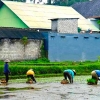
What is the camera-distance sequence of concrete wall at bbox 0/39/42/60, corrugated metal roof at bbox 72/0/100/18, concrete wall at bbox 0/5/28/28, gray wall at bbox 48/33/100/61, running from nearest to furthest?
concrete wall at bbox 0/39/42/60 < gray wall at bbox 48/33/100/61 < concrete wall at bbox 0/5/28/28 < corrugated metal roof at bbox 72/0/100/18

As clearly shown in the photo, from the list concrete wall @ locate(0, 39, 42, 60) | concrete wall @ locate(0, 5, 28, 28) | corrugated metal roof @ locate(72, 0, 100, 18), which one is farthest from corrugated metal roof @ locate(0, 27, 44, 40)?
corrugated metal roof @ locate(72, 0, 100, 18)

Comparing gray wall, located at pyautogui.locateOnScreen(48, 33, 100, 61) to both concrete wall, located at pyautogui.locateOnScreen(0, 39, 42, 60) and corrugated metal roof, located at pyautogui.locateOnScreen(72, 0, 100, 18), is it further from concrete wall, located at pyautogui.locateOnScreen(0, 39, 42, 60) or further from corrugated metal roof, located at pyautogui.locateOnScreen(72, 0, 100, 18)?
corrugated metal roof, located at pyautogui.locateOnScreen(72, 0, 100, 18)

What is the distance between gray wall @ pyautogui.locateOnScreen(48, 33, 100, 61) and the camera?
41.0 meters

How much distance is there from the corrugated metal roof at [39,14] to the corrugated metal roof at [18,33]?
484 cm

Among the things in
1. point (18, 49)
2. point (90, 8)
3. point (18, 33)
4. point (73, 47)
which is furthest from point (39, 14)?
point (90, 8)

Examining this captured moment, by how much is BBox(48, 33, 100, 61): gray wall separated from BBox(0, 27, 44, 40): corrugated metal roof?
1.53 metres

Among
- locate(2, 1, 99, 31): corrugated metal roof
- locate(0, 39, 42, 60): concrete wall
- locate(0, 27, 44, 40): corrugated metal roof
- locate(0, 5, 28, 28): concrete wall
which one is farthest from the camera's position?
locate(0, 5, 28, 28): concrete wall

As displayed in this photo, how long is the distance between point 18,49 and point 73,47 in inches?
286

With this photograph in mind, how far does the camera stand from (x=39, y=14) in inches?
1973

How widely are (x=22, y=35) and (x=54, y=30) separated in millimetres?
6699

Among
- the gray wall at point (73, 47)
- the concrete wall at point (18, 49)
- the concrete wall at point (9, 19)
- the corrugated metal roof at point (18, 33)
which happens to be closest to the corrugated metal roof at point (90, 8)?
the concrete wall at point (9, 19)

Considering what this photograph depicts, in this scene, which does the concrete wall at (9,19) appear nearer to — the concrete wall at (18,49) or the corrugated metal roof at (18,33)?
the corrugated metal roof at (18,33)

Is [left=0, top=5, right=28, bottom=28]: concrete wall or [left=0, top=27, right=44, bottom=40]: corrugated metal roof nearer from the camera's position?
[left=0, top=27, right=44, bottom=40]: corrugated metal roof

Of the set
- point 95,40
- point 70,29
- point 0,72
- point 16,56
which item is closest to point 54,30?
point 70,29
